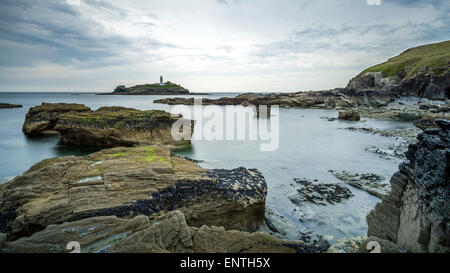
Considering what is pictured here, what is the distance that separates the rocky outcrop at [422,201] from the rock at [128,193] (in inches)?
126

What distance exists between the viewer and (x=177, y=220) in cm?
375

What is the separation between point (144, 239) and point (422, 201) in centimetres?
523

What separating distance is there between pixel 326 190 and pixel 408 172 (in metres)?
4.45

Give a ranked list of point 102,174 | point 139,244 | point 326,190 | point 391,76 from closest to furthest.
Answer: point 139,244 < point 102,174 < point 326,190 < point 391,76

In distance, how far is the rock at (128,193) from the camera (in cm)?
483

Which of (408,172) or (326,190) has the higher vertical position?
(408,172)

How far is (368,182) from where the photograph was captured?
998 cm

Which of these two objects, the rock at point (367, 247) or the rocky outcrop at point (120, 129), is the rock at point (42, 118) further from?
the rock at point (367, 247)

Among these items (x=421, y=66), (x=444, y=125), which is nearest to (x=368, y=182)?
(x=444, y=125)

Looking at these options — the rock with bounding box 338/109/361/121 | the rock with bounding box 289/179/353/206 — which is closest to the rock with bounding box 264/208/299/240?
the rock with bounding box 289/179/353/206

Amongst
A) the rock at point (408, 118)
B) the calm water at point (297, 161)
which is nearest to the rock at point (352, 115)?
the rock at point (408, 118)

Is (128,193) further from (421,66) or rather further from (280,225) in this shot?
(421,66)
